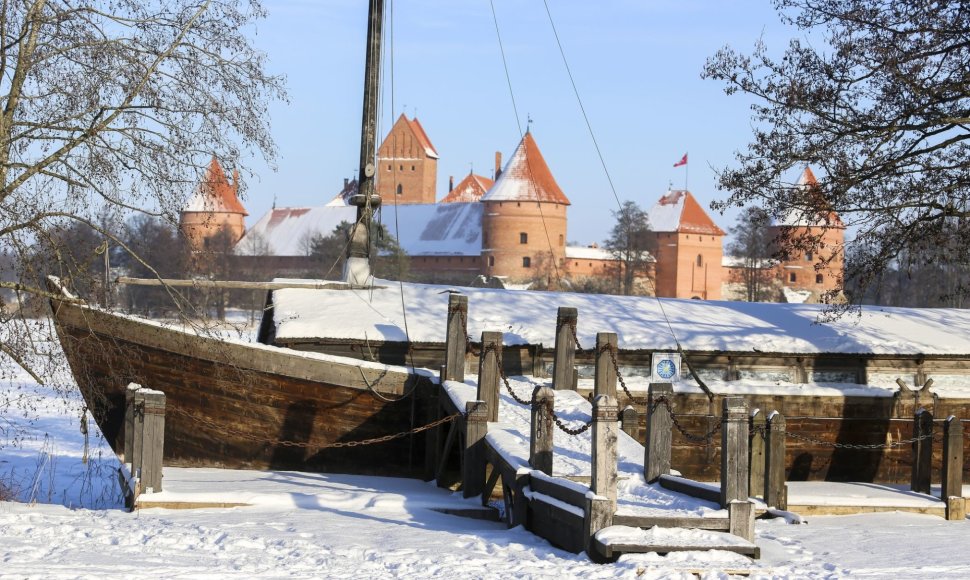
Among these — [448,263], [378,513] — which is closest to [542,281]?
[448,263]

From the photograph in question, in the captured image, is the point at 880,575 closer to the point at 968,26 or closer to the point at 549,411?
the point at 549,411

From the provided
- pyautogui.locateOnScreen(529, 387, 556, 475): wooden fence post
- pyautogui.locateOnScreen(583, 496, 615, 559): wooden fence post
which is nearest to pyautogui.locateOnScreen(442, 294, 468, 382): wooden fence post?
pyautogui.locateOnScreen(529, 387, 556, 475): wooden fence post

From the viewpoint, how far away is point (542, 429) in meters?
9.65

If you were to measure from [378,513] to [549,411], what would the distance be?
1.92m

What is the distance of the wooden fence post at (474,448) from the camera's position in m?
11.2

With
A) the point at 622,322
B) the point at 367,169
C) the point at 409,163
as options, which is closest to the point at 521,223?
the point at 409,163

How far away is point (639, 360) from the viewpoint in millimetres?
15508

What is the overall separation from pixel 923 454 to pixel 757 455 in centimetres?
264

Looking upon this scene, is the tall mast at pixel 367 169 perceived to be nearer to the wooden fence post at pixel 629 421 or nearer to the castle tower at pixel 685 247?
the wooden fence post at pixel 629 421

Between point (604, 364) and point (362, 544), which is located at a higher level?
point (604, 364)

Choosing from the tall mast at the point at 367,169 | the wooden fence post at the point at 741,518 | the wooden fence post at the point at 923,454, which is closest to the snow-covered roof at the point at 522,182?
the tall mast at the point at 367,169

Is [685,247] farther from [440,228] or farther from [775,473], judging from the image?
[775,473]

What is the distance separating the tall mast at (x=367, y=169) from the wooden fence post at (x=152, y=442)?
250 inches

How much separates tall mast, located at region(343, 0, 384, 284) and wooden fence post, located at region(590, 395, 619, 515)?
8888 mm
